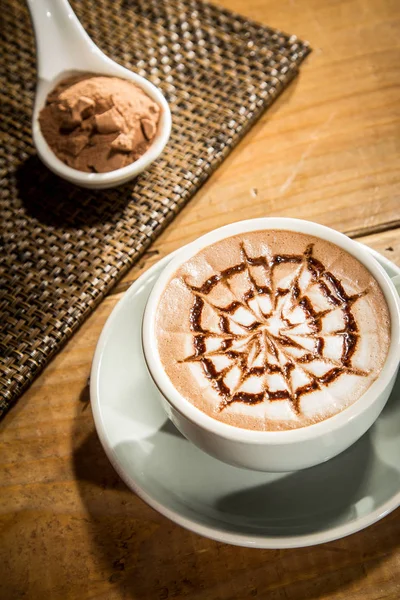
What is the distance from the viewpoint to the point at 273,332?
0.80m

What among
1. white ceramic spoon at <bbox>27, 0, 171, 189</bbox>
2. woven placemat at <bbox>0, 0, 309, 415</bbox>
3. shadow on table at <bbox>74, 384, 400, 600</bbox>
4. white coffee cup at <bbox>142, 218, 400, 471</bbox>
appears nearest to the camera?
white coffee cup at <bbox>142, 218, 400, 471</bbox>

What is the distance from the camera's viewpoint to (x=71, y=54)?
1.20 metres

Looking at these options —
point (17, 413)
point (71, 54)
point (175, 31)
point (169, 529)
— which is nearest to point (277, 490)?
point (169, 529)

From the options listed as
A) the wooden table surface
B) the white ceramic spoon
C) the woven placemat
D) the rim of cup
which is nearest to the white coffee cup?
the rim of cup

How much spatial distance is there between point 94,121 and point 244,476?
0.65m

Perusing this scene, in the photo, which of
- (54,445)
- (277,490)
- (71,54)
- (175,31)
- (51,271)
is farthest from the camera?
(175,31)

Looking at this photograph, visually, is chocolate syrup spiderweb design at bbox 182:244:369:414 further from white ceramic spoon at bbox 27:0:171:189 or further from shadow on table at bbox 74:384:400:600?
white ceramic spoon at bbox 27:0:171:189

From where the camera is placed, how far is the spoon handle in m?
1.18

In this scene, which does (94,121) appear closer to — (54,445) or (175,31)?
(175,31)

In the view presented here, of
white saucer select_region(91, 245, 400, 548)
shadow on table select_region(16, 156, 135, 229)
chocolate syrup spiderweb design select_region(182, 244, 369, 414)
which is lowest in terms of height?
shadow on table select_region(16, 156, 135, 229)

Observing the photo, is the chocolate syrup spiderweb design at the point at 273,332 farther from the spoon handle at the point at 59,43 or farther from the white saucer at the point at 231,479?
the spoon handle at the point at 59,43

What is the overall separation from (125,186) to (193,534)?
639 millimetres

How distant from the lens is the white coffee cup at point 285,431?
2.31 ft

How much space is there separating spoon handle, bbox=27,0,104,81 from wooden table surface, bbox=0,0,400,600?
340 mm
